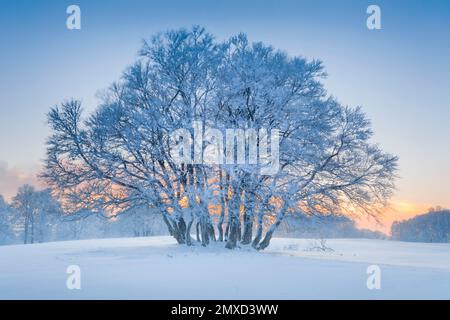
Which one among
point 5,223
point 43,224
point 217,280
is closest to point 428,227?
point 43,224

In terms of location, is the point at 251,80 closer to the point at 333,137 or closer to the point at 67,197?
the point at 333,137

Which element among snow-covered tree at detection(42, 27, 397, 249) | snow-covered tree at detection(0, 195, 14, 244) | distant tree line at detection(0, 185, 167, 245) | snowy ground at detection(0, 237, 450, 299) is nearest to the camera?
snowy ground at detection(0, 237, 450, 299)

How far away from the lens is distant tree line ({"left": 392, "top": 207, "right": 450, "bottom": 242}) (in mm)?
64750

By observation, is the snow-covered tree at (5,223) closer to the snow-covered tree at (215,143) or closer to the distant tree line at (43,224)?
the distant tree line at (43,224)

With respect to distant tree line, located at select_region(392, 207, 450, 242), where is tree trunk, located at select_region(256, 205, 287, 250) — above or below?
above

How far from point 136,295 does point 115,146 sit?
13268mm

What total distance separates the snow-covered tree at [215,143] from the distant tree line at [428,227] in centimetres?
5053

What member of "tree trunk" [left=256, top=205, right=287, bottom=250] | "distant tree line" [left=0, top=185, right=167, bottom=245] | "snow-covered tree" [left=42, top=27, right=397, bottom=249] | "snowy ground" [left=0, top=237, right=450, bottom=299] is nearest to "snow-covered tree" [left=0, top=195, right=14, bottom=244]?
"distant tree line" [left=0, top=185, right=167, bottom=245]

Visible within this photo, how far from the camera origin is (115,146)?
70.7ft

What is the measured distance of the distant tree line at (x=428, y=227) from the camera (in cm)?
6475

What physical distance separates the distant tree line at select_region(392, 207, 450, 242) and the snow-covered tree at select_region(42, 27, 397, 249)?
50.5 meters

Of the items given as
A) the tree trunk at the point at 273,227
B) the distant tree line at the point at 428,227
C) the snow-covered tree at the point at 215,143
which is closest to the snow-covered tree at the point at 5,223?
the snow-covered tree at the point at 215,143

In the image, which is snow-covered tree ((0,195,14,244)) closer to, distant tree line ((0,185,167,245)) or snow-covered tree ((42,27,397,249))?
distant tree line ((0,185,167,245))
